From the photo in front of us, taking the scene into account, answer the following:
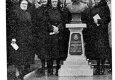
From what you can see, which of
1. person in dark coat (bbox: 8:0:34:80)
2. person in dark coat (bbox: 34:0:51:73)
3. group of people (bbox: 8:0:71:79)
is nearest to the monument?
group of people (bbox: 8:0:71:79)

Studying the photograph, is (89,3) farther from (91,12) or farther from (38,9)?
(38,9)

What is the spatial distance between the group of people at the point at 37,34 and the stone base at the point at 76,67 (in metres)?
→ 0.15

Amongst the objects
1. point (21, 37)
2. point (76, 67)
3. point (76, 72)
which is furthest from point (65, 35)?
point (21, 37)

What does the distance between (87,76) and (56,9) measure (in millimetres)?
1503

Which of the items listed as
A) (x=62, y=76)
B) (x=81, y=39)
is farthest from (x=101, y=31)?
(x=62, y=76)

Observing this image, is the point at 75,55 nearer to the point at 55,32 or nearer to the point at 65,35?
the point at 65,35

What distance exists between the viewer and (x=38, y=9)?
11344mm

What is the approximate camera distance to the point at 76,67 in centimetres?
1142

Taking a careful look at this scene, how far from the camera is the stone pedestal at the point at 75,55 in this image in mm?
11430

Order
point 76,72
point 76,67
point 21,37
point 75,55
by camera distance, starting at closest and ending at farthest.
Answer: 1. point 21,37
2. point 76,72
3. point 76,67
4. point 75,55

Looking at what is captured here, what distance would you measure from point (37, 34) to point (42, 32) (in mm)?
116

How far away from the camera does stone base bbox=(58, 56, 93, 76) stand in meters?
11.3

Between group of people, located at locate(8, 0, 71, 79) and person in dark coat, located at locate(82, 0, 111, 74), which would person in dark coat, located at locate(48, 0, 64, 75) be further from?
person in dark coat, located at locate(82, 0, 111, 74)

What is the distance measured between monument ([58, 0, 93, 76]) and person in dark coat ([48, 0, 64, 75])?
175 millimetres
